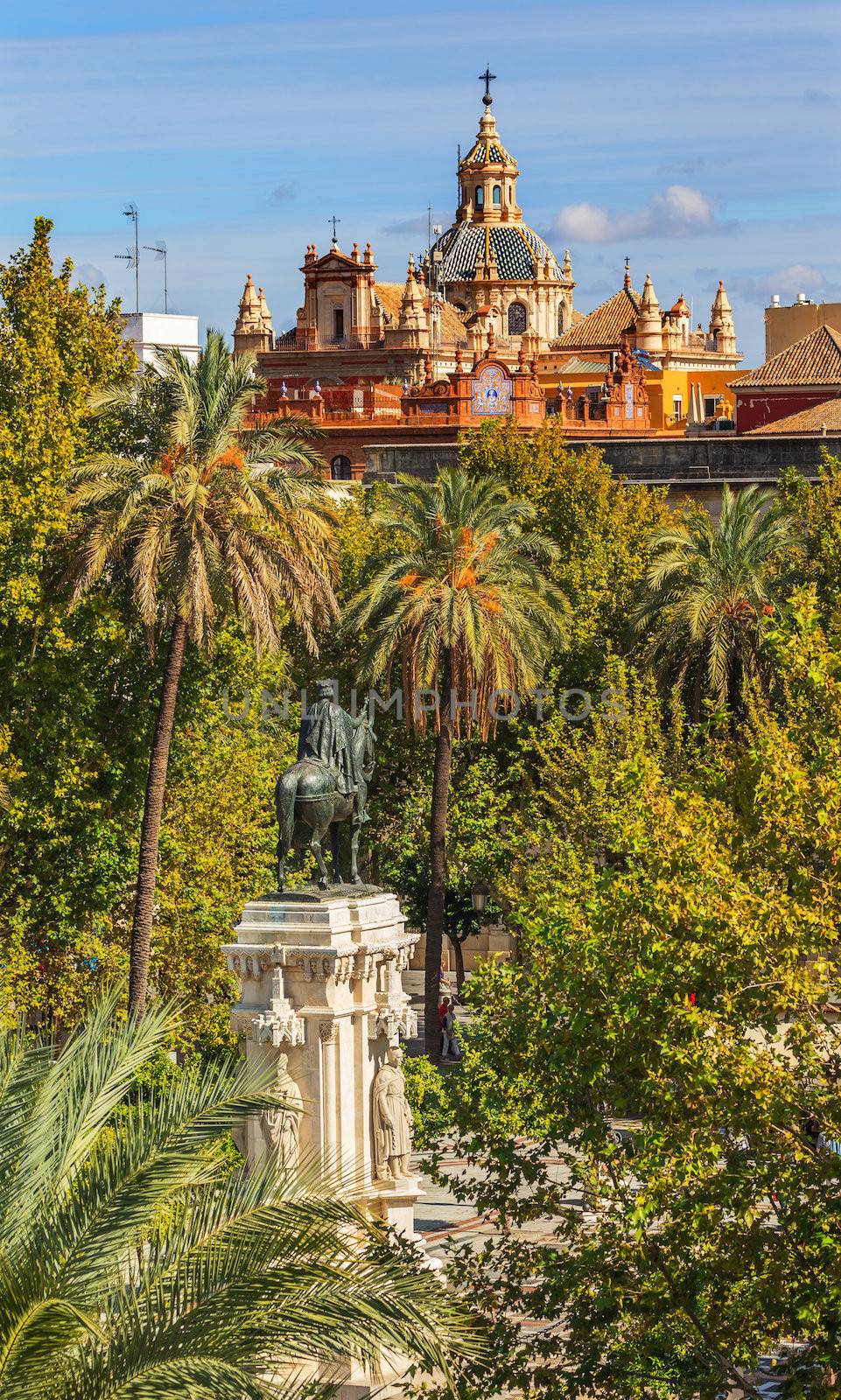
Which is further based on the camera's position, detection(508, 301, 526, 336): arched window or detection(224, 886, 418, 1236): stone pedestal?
detection(508, 301, 526, 336): arched window

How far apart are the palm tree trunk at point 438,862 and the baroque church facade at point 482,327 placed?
53.9m

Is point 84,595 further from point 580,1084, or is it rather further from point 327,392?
point 327,392

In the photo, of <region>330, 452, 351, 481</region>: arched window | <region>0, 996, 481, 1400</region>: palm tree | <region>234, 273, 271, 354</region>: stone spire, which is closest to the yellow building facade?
<region>234, 273, 271, 354</region>: stone spire

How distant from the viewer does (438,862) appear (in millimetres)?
38281

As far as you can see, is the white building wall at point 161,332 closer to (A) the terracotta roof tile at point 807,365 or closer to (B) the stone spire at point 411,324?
(A) the terracotta roof tile at point 807,365

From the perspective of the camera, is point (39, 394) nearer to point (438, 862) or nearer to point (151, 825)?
point (151, 825)

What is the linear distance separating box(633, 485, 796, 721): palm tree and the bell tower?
117 meters

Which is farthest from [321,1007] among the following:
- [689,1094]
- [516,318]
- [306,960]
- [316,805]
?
[516,318]

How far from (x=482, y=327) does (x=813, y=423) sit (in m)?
56.8

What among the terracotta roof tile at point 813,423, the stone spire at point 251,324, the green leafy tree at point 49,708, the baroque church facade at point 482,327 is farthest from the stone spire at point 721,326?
the green leafy tree at point 49,708

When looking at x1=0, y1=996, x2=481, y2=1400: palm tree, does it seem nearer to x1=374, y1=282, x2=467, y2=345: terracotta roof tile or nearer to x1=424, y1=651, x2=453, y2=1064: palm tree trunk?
x1=424, y1=651, x2=453, y2=1064: palm tree trunk

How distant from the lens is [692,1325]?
16531mm

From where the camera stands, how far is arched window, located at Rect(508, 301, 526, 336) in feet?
497

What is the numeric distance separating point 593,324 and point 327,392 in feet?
136
